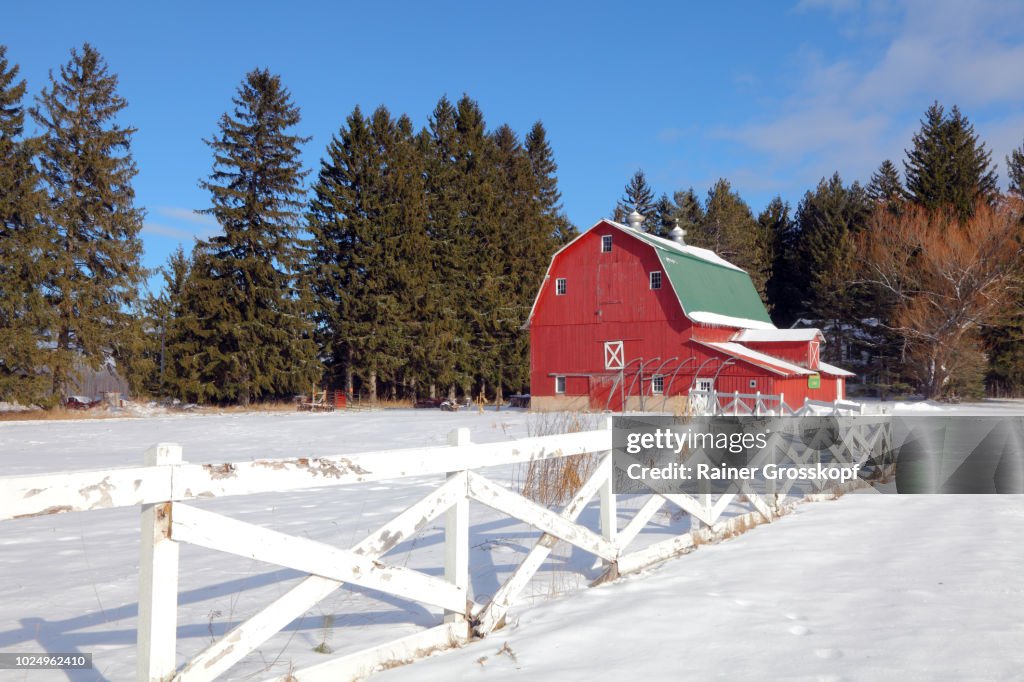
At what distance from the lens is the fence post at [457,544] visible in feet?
13.6

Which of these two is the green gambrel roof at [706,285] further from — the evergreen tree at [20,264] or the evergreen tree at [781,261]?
the evergreen tree at [20,264]

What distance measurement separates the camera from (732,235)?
2314 inches

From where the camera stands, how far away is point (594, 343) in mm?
33750

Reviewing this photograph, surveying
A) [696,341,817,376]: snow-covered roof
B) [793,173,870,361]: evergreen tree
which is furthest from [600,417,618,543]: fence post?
[793,173,870,361]: evergreen tree

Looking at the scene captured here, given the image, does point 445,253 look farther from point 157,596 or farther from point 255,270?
point 157,596

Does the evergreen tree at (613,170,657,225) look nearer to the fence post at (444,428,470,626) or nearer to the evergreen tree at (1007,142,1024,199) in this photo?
the evergreen tree at (1007,142,1024,199)

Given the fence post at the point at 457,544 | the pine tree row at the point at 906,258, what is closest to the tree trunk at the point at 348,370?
the pine tree row at the point at 906,258

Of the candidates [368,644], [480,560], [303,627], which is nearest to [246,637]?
[368,644]

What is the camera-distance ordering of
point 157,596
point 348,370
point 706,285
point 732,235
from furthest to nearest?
1. point 732,235
2. point 348,370
3. point 706,285
4. point 157,596

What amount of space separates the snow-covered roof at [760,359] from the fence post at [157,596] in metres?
27.5

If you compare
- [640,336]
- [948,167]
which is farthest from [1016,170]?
[640,336]

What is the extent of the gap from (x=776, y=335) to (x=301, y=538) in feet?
105

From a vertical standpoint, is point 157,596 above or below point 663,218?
below

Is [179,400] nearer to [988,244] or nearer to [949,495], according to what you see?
[949,495]
